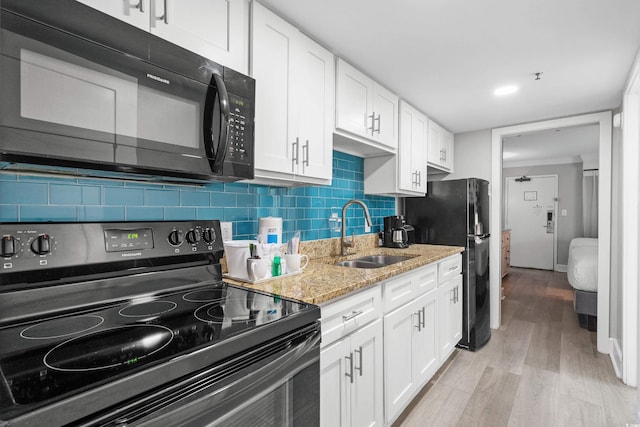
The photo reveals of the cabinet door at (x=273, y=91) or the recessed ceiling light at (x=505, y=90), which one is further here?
the recessed ceiling light at (x=505, y=90)

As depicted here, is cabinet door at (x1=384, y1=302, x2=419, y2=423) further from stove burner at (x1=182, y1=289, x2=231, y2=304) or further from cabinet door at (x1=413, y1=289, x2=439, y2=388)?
stove burner at (x1=182, y1=289, x2=231, y2=304)

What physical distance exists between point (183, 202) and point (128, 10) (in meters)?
0.74

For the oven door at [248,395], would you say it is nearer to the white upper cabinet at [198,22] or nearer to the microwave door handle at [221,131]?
the microwave door handle at [221,131]

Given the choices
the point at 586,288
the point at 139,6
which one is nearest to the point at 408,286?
the point at 139,6

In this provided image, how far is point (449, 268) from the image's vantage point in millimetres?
2668

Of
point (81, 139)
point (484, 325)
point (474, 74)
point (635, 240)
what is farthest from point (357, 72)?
point (484, 325)

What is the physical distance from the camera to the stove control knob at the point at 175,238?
1.30 meters

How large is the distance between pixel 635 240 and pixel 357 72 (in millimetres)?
2343

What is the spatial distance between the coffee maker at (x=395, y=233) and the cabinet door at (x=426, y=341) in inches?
22.9

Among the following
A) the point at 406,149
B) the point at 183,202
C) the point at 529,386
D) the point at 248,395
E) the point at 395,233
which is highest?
the point at 406,149

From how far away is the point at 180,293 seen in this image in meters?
1.25

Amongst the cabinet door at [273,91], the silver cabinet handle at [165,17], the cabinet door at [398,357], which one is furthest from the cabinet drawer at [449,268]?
the silver cabinet handle at [165,17]

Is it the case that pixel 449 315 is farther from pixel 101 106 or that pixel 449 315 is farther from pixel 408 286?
pixel 101 106

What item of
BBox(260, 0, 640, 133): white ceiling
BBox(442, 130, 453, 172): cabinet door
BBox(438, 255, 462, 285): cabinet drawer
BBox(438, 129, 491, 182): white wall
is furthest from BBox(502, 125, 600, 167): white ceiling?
BBox(438, 255, 462, 285): cabinet drawer
